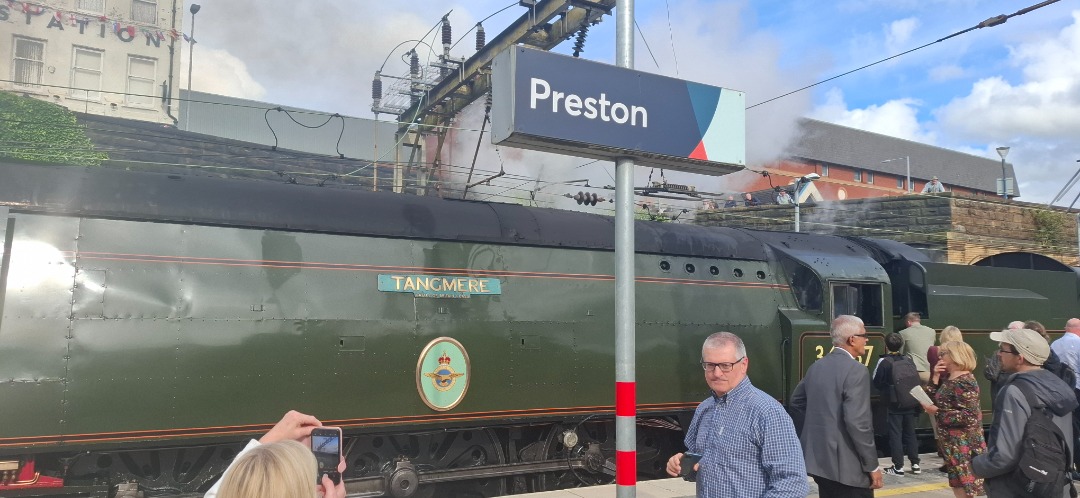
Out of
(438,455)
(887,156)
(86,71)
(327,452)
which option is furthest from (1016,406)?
(887,156)

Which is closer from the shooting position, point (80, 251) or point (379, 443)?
point (80, 251)

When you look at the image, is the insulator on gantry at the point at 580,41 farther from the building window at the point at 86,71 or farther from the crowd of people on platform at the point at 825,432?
the building window at the point at 86,71

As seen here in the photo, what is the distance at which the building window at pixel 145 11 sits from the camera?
32094 millimetres

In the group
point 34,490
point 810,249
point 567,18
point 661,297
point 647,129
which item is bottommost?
point 34,490

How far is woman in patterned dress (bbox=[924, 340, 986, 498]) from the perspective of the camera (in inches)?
223

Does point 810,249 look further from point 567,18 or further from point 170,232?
point 170,232

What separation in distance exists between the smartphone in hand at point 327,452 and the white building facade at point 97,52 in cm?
3106

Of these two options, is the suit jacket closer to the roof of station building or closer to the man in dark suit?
the man in dark suit

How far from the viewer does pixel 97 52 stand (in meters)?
30.9

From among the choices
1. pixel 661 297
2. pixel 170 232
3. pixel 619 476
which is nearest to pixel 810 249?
pixel 661 297

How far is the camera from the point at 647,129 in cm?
582

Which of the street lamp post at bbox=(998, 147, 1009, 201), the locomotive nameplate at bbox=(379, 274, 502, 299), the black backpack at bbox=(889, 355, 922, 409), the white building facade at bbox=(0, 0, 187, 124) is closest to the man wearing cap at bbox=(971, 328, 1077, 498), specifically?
the black backpack at bbox=(889, 355, 922, 409)

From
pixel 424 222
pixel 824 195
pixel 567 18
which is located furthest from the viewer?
pixel 824 195

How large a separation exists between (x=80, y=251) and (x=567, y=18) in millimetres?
9555
